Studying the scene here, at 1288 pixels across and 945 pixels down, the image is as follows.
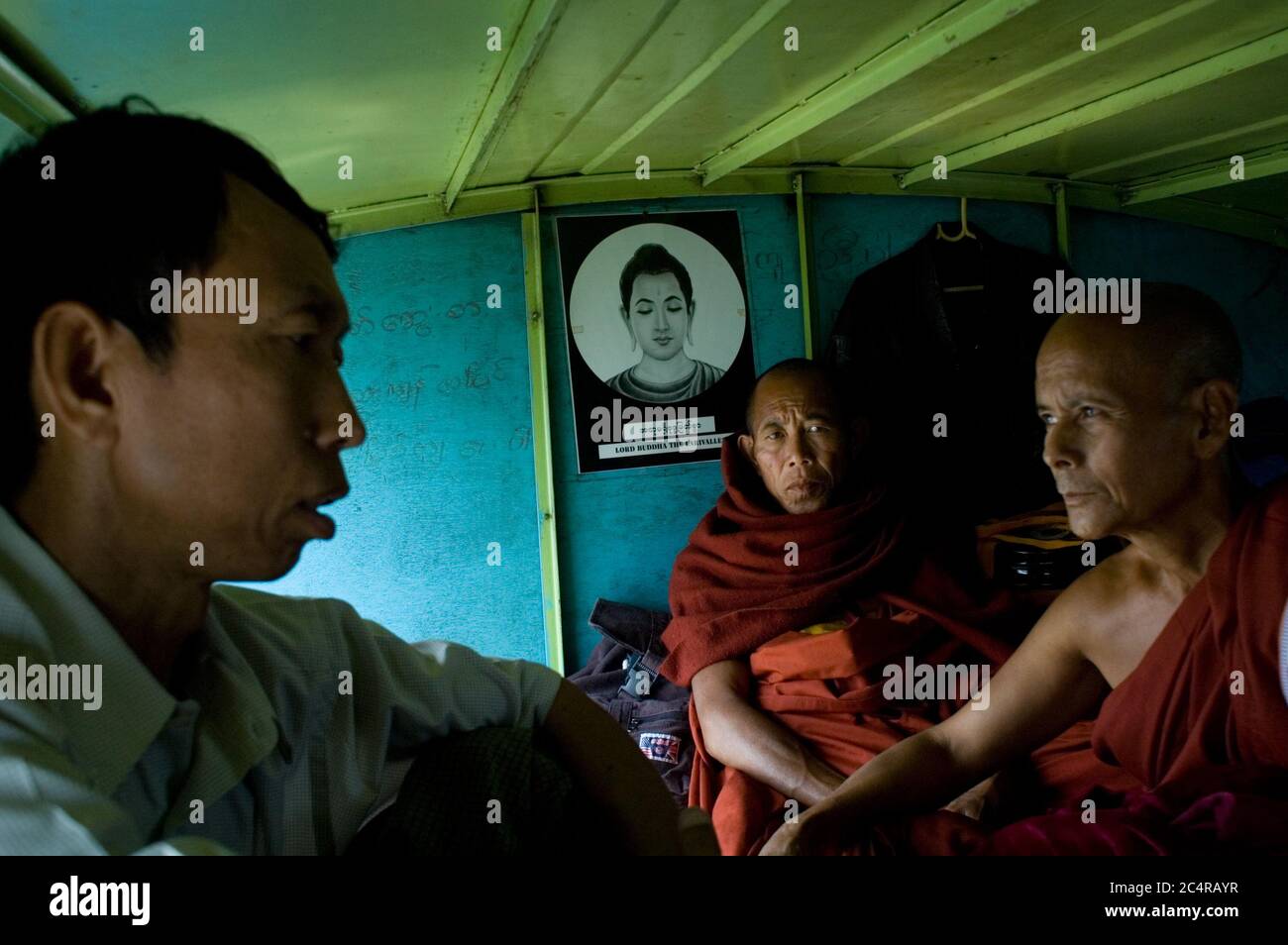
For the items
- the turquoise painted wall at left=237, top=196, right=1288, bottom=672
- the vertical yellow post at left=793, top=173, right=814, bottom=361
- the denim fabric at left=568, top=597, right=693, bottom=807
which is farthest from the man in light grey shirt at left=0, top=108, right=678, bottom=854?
the vertical yellow post at left=793, top=173, right=814, bottom=361

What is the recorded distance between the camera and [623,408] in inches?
→ 149

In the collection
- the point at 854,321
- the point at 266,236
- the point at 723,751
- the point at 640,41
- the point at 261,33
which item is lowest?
the point at 723,751

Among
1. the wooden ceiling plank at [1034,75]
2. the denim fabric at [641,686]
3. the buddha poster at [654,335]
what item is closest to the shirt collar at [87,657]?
the denim fabric at [641,686]

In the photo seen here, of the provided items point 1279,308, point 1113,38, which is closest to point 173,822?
point 1113,38

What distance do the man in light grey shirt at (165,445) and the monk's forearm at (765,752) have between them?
63.4 inches

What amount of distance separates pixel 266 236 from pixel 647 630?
2723 mm

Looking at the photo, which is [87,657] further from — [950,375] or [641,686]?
[950,375]

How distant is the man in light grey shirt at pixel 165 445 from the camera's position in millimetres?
885

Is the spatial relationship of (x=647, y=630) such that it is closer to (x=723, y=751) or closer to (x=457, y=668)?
(x=723, y=751)

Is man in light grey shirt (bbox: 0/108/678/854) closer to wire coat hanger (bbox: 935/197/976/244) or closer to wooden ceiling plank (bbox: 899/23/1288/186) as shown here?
wooden ceiling plank (bbox: 899/23/1288/186)

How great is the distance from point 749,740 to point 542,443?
1571 millimetres

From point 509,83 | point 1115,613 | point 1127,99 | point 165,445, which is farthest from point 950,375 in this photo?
point 165,445

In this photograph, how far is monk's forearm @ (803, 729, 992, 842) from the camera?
68.5 inches

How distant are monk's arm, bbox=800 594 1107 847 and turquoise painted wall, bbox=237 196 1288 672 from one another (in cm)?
200
